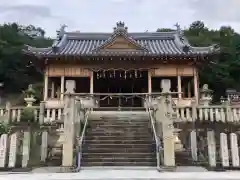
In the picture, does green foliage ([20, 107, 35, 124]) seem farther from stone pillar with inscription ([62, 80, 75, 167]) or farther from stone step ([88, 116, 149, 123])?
stone pillar with inscription ([62, 80, 75, 167])

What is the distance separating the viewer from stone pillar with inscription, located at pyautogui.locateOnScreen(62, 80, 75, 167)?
9.19 metres

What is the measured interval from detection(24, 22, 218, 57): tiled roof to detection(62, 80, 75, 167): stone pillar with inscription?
8481 mm

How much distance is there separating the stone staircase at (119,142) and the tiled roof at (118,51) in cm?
634

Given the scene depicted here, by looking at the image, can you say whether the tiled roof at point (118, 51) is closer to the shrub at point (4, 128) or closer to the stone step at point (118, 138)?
the shrub at point (4, 128)

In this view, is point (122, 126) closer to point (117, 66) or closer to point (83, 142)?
point (83, 142)

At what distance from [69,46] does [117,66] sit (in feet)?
14.7

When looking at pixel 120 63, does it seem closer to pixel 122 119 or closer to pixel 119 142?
pixel 122 119

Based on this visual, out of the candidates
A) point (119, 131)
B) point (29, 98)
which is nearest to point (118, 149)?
point (119, 131)

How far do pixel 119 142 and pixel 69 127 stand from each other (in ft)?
7.59

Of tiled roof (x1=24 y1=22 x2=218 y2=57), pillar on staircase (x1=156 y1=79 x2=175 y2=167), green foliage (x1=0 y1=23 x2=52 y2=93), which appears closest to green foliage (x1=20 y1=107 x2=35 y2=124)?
tiled roof (x1=24 y1=22 x2=218 y2=57)

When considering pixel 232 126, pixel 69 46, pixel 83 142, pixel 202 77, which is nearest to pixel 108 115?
pixel 83 142

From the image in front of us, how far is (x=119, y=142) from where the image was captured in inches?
440

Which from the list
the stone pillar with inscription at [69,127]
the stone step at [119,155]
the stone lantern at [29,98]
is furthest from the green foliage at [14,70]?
the stone step at [119,155]

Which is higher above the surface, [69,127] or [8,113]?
[8,113]
